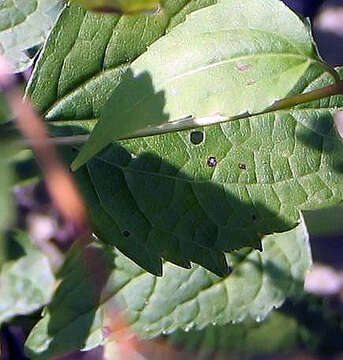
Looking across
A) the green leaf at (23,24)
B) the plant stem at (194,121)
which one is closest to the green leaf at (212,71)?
the plant stem at (194,121)

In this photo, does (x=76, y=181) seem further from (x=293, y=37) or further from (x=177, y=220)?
(x=293, y=37)

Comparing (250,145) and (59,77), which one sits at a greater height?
(59,77)

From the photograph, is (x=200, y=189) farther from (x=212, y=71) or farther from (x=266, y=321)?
(x=266, y=321)

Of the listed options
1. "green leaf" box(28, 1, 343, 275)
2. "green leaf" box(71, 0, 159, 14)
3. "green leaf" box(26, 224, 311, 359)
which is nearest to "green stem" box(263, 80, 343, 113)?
"green leaf" box(28, 1, 343, 275)

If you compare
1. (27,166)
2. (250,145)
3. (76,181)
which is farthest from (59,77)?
(27,166)

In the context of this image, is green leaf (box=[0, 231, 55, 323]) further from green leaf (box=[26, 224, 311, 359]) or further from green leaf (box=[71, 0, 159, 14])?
green leaf (box=[71, 0, 159, 14])

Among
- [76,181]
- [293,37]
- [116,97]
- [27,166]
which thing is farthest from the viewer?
[27,166]

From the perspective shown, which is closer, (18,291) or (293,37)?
(293,37)
